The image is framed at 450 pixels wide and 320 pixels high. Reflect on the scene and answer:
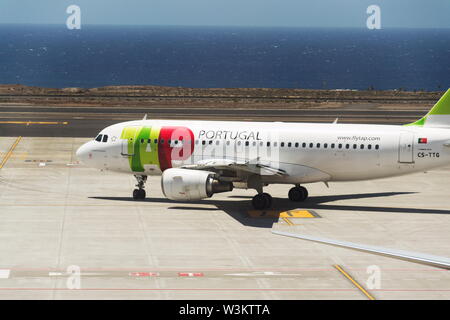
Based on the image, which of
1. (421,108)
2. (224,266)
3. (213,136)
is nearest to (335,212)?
(213,136)

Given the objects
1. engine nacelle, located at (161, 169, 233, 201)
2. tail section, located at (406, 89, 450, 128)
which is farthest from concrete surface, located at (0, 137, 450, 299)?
tail section, located at (406, 89, 450, 128)

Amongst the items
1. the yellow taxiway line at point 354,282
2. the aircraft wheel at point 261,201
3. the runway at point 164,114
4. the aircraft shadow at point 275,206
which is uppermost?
the runway at point 164,114

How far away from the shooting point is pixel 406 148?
38.7 meters

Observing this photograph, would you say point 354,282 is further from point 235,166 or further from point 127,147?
point 127,147

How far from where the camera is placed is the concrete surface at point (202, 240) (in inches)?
1005

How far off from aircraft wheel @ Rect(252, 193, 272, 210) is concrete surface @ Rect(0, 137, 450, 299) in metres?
0.87

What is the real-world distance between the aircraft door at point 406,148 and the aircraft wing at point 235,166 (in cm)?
626

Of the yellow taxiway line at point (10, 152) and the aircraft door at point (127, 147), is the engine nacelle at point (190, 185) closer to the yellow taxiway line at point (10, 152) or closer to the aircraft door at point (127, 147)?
the aircraft door at point (127, 147)

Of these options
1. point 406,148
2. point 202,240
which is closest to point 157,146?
point 202,240

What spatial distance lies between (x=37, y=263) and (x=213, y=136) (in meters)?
15.0

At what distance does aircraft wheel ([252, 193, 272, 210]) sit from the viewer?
1545 inches

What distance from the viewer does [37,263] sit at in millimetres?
28250

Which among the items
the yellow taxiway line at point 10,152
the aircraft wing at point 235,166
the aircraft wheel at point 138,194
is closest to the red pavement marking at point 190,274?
the aircraft wing at point 235,166
